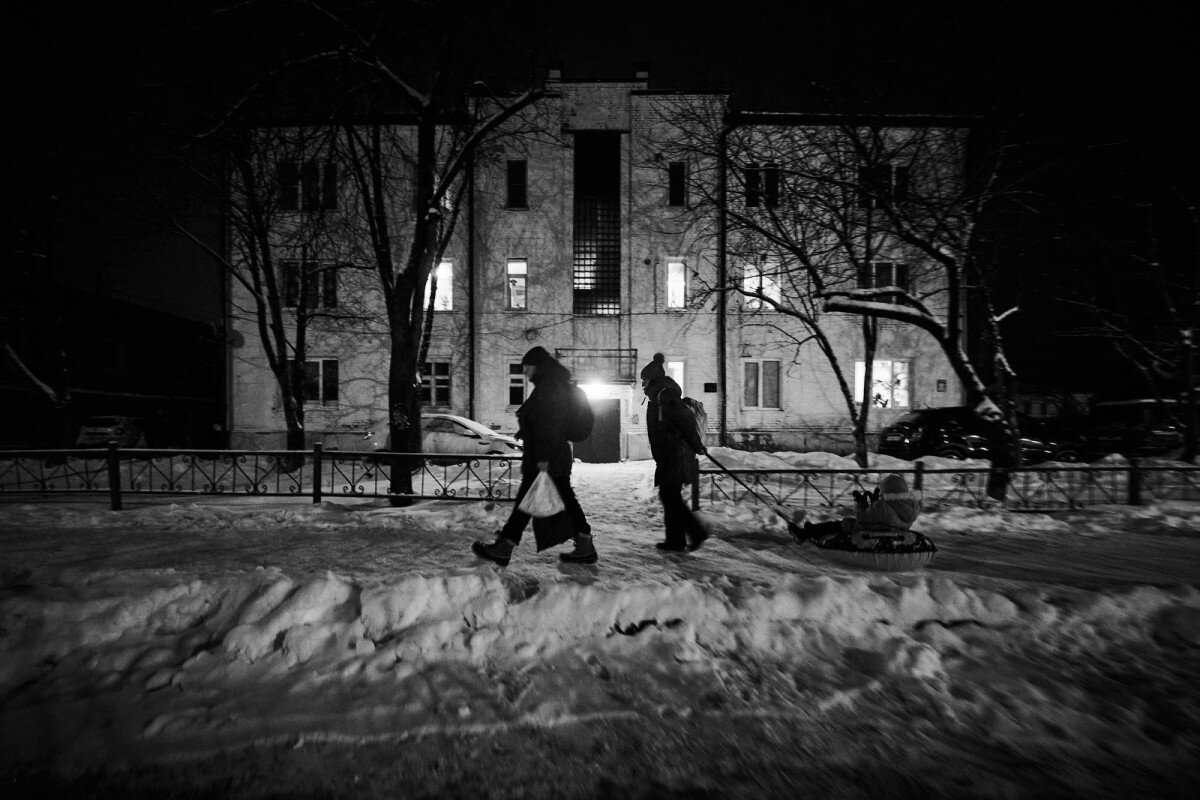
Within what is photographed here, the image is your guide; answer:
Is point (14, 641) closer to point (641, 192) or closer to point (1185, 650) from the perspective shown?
point (1185, 650)

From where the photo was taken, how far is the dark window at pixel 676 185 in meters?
19.1

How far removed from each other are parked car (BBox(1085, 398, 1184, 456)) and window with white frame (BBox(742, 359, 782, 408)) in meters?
8.89

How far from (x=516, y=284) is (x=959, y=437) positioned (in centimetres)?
1516

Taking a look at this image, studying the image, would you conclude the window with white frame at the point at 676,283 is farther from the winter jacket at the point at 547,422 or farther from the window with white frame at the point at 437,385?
the winter jacket at the point at 547,422

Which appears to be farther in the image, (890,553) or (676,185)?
(676,185)

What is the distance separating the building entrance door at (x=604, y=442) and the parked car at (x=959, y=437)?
806 cm

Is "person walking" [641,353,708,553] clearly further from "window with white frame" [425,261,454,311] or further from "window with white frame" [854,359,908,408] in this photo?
"window with white frame" [854,359,908,408]

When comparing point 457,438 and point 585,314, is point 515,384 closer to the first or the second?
point 585,314

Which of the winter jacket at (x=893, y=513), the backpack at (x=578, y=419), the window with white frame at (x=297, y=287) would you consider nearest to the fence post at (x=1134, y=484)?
the winter jacket at (x=893, y=513)

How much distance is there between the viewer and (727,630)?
3.66 meters

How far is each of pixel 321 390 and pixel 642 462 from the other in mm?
12446

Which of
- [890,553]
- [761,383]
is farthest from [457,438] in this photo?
[890,553]

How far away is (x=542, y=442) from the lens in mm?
4801

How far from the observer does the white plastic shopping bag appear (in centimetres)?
464
